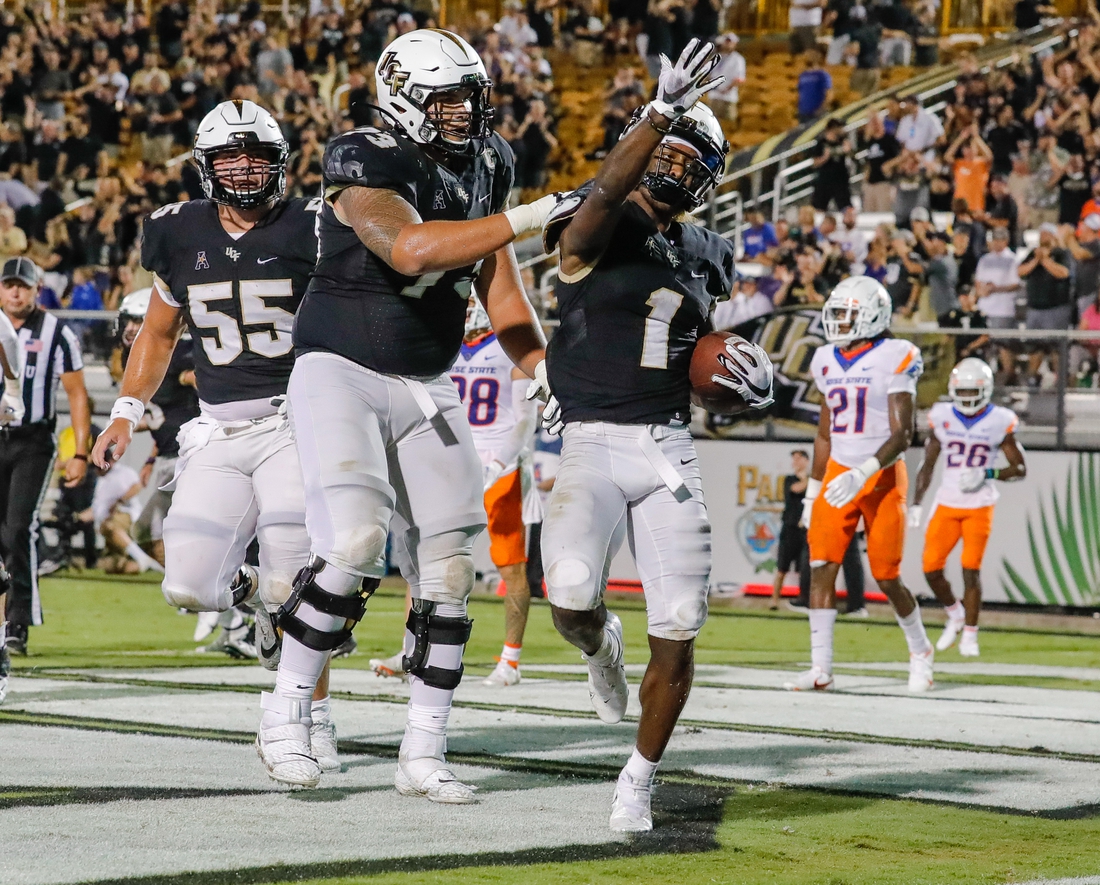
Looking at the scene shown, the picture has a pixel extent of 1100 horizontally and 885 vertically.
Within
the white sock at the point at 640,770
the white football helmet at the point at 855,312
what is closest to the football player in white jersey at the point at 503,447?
the white football helmet at the point at 855,312

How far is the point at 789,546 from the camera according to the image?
44.4 feet

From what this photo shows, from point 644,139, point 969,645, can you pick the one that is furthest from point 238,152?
point 969,645

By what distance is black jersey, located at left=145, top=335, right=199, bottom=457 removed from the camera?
31.4 ft

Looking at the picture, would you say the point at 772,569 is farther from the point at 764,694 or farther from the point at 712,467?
the point at 764,694

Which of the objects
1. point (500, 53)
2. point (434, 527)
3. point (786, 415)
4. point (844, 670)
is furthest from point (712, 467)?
point (434, 527)

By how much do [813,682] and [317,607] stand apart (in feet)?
14.4

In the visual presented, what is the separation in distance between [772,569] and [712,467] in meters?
0.98

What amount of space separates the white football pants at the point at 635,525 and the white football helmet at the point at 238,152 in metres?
1.59

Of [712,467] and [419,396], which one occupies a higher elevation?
[419,396]

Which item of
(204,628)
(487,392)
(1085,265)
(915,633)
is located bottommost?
(204,628)

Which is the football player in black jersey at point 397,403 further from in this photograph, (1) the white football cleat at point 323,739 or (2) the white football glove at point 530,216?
(1) the white football cleat at point 323,739

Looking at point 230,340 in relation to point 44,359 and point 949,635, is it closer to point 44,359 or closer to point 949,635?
point 44,359

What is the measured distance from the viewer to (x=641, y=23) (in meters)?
20.9

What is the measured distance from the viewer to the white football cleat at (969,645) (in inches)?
434
